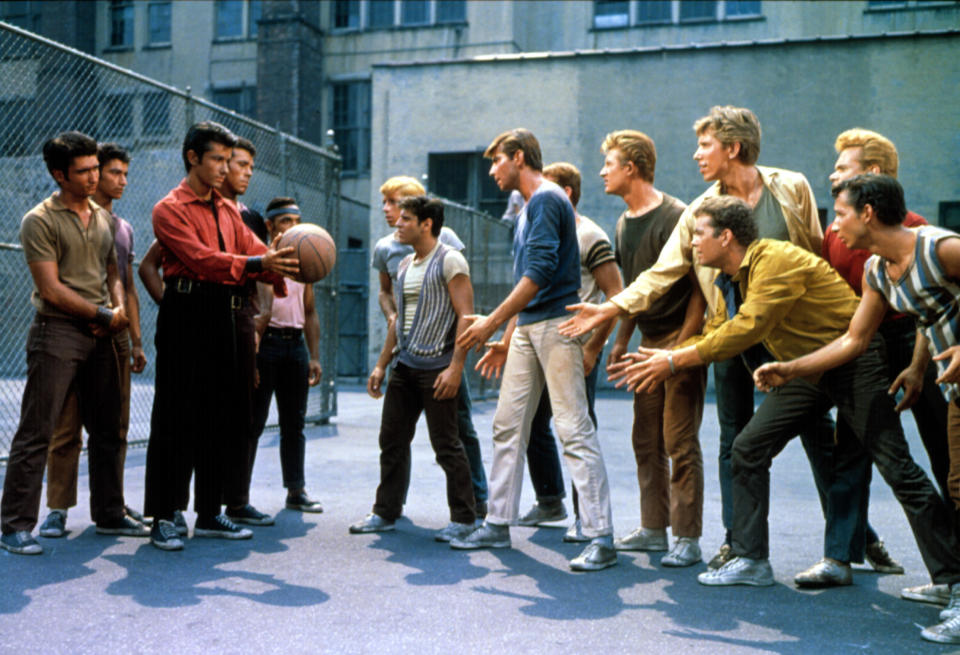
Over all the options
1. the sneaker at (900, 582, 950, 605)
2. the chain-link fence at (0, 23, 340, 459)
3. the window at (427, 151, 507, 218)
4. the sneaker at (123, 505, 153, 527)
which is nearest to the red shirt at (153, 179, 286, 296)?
the sneaker at (123, 505, 153, 527)

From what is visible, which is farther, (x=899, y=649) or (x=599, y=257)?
(x=599, y=257)

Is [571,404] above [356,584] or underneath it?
above

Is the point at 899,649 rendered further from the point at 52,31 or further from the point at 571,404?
the point at 52,31

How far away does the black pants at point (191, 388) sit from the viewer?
5.61 meters

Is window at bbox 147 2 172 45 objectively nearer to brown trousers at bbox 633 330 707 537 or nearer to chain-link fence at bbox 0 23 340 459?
chain-link fence at bbox 0 23 340 459

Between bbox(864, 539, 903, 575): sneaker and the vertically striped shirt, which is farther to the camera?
the vertically striped shirt

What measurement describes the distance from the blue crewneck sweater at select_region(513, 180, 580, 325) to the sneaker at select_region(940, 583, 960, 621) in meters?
2.24

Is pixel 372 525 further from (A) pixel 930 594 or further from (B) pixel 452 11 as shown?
(B) pixel 452 11

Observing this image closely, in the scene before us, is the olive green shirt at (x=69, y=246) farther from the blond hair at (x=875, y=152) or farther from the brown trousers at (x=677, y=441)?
the blond hair at (x=875, y=152)

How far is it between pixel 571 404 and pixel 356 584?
55.1 inches

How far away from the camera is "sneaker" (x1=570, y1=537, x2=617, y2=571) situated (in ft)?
17.0

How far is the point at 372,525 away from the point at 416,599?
1.57 m

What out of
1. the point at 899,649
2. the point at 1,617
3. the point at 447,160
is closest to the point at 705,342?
the point at 899,649

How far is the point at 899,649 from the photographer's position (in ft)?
12.7
